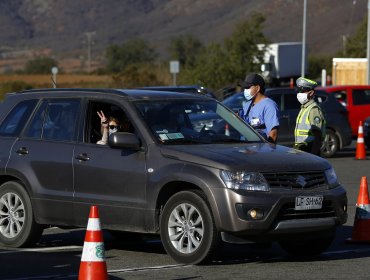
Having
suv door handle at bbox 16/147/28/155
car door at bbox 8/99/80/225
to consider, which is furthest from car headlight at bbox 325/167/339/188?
suv door handle at bbox 16/147/28/155

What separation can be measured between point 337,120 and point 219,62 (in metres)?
37.6

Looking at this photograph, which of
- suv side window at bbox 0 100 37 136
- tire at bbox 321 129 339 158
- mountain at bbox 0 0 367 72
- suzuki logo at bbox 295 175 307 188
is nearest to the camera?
suzuki logo at bbox 295 175 307 188

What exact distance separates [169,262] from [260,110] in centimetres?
300

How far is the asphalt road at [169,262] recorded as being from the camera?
989 centimetres

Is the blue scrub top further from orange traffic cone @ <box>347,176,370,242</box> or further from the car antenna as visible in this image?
the car antenna

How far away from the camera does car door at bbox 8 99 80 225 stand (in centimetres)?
1126

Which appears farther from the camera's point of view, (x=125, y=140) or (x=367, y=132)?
(x=367, y=132)

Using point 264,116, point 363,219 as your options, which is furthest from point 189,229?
point 264,116

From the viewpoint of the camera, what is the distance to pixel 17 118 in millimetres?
12102

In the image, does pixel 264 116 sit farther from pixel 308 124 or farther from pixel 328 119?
pixel 328 119

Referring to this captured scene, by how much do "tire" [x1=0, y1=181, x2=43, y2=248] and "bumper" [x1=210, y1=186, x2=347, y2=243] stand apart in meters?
2.35

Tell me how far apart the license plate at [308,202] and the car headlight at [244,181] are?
33 centimetres

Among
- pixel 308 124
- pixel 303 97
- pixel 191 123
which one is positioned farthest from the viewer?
pixel 303 97

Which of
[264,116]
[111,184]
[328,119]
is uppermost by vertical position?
[264,116]
